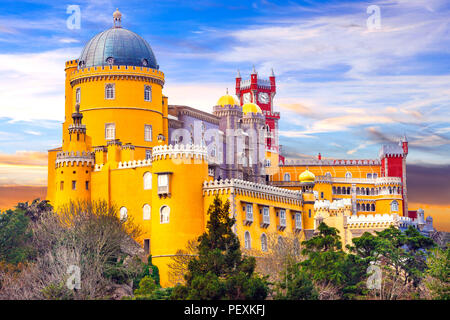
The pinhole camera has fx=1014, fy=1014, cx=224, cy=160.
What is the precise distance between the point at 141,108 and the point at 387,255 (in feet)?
95.4

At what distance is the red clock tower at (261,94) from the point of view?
150m

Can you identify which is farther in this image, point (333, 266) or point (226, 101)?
point (226, 101)

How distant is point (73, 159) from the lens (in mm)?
95875

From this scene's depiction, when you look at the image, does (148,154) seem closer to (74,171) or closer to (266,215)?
(74,171)

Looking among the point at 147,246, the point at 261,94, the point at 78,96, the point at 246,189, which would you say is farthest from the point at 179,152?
the point at 261,94

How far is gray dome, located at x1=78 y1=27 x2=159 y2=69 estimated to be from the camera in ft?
334

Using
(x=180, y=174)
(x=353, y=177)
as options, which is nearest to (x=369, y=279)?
(x=180, y=174)

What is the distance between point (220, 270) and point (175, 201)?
1485cm

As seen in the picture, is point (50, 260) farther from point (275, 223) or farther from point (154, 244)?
point (275, 223)

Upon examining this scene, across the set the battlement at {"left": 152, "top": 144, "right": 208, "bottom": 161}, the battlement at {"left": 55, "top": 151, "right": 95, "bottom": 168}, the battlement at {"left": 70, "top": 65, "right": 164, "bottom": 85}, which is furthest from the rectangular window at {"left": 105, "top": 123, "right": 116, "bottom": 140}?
the battlement at {"left": 152, "top": 144, "right": 208, "bottom": 161}

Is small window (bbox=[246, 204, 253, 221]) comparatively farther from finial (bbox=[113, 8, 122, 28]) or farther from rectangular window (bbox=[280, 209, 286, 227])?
finial (bbox=[113, 8, 122, 28])

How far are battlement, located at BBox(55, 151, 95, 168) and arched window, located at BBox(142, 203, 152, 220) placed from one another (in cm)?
755

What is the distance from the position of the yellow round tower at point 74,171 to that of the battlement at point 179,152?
898 cm

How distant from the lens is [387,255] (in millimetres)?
89562
